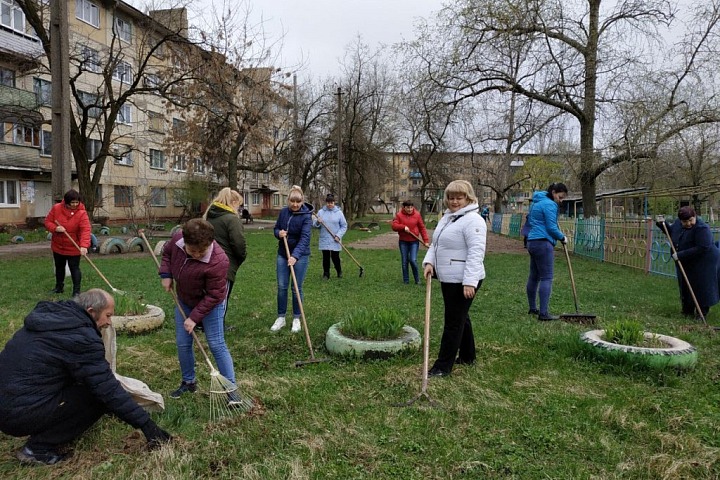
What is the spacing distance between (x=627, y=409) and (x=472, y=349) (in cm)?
134

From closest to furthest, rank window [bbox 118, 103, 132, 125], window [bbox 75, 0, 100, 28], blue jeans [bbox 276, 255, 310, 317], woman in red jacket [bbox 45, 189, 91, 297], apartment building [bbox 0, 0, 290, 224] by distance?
blue jeans [bbox 276, 255, 310, 317], woman in red jacket [bbox 45, 189, 91, 297], apartment building [bbox 0, 0, 290, 224], window [bbox 75, 0, 100, 28], window [bbox 118, 103, 132, 125]

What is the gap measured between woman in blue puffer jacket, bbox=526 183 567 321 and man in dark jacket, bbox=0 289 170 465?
15.8 ft

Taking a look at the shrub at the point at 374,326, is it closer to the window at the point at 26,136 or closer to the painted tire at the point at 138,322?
the painted tire at the point at 138,322

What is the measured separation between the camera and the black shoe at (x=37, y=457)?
271cm

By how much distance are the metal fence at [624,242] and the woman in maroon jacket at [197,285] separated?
978 cm

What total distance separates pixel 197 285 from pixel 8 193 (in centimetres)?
2566

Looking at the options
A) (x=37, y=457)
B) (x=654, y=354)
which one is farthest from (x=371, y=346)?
(x=37, y=457)

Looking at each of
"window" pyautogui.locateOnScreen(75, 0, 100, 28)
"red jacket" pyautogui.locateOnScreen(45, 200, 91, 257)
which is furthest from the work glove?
"window" pyautogui.locateOnScreen(75, 0, 100, 28)

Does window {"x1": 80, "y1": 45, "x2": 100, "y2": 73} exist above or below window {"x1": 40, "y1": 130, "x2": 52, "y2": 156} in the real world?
above

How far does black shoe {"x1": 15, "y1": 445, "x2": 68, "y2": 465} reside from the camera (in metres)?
2.71

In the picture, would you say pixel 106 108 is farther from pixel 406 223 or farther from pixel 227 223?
pixel 227 223

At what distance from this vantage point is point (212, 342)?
358 centimetres

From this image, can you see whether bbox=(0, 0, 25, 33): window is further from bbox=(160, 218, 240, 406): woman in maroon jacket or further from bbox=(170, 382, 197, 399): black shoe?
bbox=(170, 382, 197, 399): black shoe

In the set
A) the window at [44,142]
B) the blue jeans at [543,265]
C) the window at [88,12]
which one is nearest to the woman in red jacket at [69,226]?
the blue jeans at [543,265]
